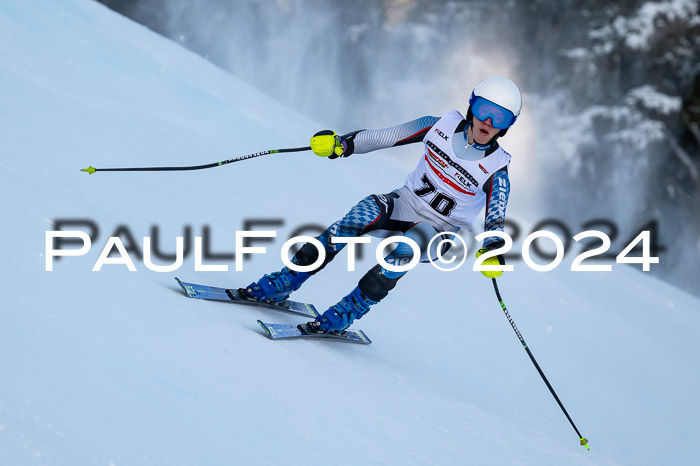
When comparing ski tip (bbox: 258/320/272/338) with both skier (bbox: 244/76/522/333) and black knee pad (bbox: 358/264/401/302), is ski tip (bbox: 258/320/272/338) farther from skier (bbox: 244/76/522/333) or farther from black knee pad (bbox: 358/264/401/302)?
black knee pad (bbox: 358/264/401/302)

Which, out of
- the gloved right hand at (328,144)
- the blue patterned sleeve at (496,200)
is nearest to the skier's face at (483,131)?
the blue patterned sleeve at (496,200)

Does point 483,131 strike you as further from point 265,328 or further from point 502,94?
point 265,328

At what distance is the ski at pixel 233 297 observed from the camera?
2.98m

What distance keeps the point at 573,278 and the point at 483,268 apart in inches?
174

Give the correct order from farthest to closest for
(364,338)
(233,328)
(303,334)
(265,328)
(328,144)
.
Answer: (364,338) → (328,144) → (303,334) → (265,328) → (233,328)

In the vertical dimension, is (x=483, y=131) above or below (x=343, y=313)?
above

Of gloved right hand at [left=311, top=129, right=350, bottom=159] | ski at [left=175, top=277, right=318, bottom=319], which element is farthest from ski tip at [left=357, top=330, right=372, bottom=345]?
gloved right hand at [left=311, top=129, right=350, bottom=159]

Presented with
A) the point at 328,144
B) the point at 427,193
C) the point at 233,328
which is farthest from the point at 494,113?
the point at 233,328

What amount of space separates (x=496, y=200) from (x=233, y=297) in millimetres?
1334

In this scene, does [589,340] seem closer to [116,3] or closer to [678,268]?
[678,268]

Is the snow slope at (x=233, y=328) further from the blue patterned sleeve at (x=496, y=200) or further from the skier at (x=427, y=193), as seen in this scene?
the blue patterned sleeve at (x=496, y=200)

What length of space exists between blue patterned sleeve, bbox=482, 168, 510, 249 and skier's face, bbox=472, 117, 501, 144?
0.18 meters

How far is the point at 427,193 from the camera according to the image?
339 cm

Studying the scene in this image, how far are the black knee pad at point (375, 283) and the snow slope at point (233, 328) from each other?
1.03ft
